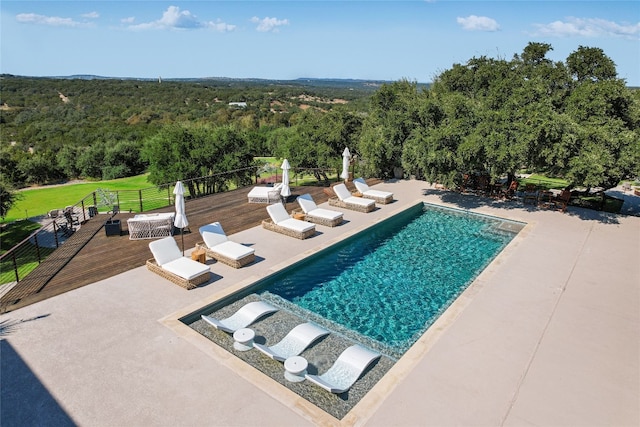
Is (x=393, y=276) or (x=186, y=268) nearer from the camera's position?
(x=186, y=268)

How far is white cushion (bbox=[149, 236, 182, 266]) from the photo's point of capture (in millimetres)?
9000

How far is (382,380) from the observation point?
5.89 metres

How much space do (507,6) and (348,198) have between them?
1889 centimetres

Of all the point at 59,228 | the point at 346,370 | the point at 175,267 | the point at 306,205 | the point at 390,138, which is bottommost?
Result: the point at 59,228

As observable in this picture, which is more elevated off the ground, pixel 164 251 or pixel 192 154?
pixel 192 154

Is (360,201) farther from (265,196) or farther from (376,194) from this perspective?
(265,196)

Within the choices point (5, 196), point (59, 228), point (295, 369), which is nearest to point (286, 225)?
point (295, 369)

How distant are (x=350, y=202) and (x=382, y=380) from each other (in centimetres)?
919

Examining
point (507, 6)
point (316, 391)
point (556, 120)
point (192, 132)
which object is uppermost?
point (507, 6)

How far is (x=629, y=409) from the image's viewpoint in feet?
17.9

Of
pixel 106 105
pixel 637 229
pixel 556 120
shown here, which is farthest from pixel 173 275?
pixel 106 105

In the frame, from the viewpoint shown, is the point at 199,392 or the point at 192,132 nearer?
the point at 199,392

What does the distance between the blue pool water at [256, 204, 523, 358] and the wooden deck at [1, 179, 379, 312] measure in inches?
132

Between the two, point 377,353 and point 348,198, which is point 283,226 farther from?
point 377,353
